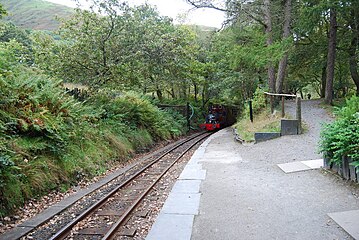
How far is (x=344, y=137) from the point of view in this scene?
518cm

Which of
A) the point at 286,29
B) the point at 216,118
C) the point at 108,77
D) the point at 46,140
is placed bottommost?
the point at 216,118

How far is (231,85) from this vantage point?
2280 centimetres

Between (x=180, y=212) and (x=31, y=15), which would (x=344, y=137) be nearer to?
(x=180, y=212)

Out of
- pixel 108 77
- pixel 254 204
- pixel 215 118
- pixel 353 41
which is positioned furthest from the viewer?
pixel 215 118

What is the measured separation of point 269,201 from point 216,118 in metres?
21.4

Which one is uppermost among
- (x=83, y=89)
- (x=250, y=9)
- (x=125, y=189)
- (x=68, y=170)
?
(x=250, y=9)

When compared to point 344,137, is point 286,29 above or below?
above

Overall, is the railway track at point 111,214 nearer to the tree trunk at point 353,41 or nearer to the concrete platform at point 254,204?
the concrete platform at point 254,204

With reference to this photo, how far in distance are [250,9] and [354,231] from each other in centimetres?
1343

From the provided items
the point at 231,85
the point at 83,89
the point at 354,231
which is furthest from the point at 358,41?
the point at 354,231

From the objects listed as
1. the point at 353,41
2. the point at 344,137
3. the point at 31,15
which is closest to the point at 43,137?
the point at 344,137

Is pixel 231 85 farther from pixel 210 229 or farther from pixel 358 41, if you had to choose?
pixel 210 229

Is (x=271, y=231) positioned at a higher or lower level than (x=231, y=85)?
lower

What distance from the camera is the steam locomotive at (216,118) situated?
25641mm
